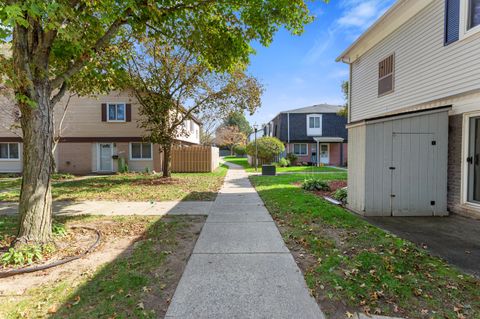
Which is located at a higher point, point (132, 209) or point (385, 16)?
point (385, 16)

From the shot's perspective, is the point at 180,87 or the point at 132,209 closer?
the point at 132,209

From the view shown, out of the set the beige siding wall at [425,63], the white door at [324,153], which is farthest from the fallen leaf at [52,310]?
the white door at [324,153]

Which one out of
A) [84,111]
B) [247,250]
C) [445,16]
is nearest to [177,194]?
[247,250]

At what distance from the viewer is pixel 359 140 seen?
706 centimetres

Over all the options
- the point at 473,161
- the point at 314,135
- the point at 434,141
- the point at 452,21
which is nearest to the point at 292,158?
the point at 314,135

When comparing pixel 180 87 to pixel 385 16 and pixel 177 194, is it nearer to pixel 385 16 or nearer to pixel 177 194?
pixel 177 194

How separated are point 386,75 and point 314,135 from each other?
18.4 meters

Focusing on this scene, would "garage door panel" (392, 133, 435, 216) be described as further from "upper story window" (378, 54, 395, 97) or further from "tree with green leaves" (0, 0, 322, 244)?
"tree with green leaves" (0, 0, 322, 244)

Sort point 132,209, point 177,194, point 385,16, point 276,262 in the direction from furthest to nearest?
point 177,194, point 385,16, point 132,209, point 276,262

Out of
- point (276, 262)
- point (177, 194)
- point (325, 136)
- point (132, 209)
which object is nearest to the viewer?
point (276, 262)

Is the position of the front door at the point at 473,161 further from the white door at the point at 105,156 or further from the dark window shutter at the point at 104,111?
the white door at the point at 105,156

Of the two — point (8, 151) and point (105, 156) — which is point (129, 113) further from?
point (8, 151)

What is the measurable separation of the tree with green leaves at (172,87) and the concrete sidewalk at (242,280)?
9455 millimetres

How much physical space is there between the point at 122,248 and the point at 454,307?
15.4ft
